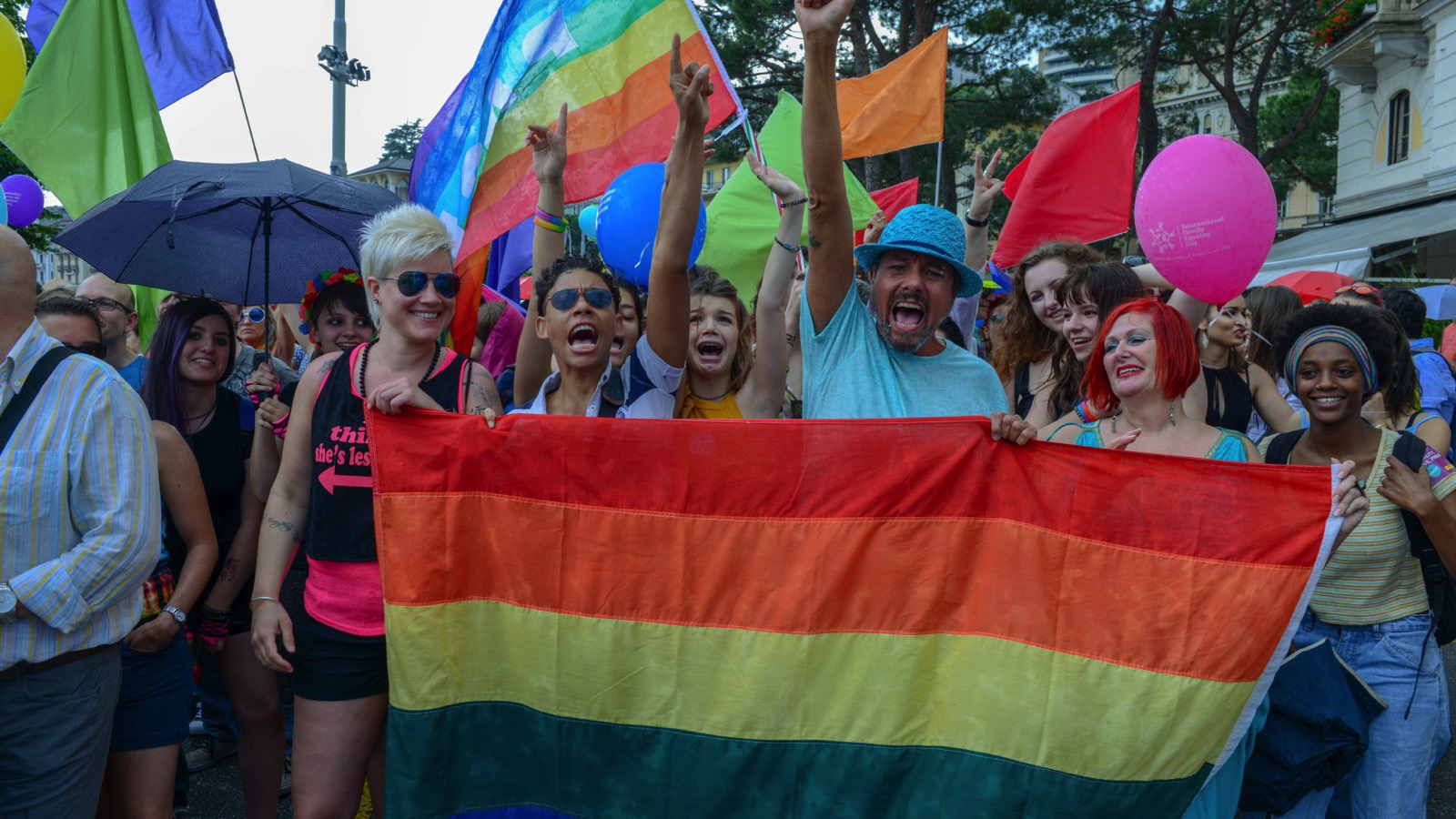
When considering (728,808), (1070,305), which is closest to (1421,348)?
(1070,305)

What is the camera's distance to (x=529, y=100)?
4.44 m

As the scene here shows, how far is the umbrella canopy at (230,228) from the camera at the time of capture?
3.71 metres

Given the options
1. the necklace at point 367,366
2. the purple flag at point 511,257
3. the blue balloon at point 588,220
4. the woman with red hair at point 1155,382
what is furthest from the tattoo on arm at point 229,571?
the blue balloon at point 588,220

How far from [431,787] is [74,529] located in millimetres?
1125

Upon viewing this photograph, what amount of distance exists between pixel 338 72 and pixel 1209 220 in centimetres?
1011

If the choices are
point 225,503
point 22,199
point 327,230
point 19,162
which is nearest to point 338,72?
point 22,199

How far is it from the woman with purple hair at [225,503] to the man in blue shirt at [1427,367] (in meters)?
6.12

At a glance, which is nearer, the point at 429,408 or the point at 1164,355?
the point at 1164,355

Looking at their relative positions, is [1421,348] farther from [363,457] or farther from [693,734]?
[363,457]

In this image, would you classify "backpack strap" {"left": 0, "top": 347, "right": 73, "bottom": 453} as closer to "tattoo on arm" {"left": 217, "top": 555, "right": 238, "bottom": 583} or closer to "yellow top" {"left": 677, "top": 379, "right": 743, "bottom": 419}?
"tattoo on arm" {"left": 217, "top": 555, "right": 238, "bottom": 583}

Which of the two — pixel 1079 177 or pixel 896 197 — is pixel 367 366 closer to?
pixel 1079 177

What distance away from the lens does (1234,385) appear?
12.9 feet

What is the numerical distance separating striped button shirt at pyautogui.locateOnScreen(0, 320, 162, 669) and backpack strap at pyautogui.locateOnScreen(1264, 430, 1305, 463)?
3210 mm

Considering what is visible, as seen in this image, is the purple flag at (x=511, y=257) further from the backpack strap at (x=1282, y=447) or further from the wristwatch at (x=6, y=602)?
the backpack strap at (x=1282, y=447)
